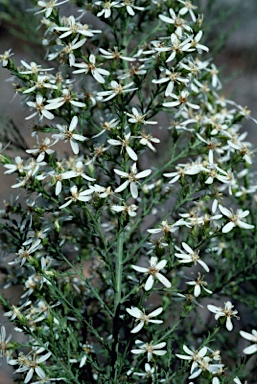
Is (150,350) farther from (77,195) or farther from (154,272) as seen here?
(77,195)

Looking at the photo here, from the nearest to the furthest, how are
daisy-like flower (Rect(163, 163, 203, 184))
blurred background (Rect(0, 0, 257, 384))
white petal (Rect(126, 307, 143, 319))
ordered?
white petal (Rect(126, 307, 143, 319)) < daisy-like flower (Rect(163, 163, 203, 184)) < blurred background (Rect(0, 0, 257, 384))

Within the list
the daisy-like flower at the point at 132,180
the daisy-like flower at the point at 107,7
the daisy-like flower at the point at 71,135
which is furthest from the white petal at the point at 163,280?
the daisy-like flower at the point at 107,7

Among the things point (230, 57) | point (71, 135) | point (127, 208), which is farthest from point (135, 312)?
point (230, 57)

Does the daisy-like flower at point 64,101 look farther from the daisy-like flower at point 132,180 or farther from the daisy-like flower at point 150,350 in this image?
the daisy-like flower at point 150,350

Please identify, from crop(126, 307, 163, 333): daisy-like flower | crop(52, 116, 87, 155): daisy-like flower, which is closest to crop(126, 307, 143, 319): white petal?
crop(126, 307, 163, 333): daisy-like flower

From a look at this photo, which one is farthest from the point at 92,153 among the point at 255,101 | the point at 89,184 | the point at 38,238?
A: the point at 255,101

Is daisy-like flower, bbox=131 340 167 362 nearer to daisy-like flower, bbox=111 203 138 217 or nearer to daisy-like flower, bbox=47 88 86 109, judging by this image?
daisy-like flower, bbox=111 203 138 217

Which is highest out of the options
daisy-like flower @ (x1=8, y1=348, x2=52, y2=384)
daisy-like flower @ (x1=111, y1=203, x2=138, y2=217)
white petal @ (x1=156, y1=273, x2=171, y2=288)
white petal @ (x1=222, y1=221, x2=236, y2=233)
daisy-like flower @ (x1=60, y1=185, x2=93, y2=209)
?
daisy-like flower @ (x1=60, y1=185, x2=93, y2=209)

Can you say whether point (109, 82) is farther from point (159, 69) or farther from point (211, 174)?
point (211, 174)

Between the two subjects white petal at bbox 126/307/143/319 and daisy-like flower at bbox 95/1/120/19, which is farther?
daisy-like flower at bbox 95/1/120/19
